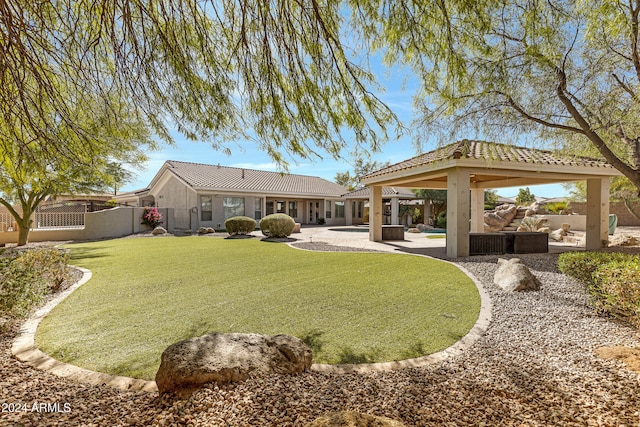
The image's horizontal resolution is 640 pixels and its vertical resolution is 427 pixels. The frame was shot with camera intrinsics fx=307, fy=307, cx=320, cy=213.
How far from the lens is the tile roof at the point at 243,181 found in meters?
24.7

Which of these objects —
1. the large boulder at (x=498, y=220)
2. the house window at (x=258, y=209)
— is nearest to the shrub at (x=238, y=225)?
the house window at (x=258, y=209)

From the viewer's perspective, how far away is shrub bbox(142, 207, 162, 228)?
22.1 meters

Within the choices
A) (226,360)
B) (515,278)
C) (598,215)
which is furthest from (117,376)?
(598,215)

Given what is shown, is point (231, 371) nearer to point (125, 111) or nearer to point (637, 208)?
point (125, 111)

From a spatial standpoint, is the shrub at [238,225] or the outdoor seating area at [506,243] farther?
the shrub at [238,225]

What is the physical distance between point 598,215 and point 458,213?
6434 millimetres

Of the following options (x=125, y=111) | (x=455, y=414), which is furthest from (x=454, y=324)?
(x=125, y=111)

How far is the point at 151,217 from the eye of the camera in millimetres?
22141

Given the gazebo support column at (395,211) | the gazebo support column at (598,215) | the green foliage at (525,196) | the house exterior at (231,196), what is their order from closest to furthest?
the gazebo support column at (598,215)
the house exterior at (231,196)
the gazebo support column at (395,211)
the green foliage at (525,196)

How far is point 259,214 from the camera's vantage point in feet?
87.3

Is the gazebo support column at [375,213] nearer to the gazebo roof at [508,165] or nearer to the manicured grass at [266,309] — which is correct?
the gazebo roof at [508,165]

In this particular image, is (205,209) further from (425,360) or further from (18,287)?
(425,360)

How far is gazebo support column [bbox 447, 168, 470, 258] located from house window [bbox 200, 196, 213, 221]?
18.6m

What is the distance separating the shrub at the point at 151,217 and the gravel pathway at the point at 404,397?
1991cm
